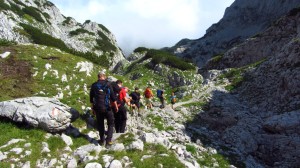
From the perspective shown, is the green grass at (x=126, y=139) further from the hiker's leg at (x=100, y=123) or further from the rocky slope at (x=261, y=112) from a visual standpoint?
the rocky slope at (x=261, y=112)

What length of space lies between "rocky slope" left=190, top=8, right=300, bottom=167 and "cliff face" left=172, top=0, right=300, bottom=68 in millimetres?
72639

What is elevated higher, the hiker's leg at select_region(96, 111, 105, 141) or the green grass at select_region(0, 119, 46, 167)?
the hiker's leg at select_region(96, 111, 105, 141)

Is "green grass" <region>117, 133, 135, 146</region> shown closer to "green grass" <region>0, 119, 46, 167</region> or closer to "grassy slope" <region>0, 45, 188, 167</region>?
"grassy slope" <region>0, 45, 188, 167</region>

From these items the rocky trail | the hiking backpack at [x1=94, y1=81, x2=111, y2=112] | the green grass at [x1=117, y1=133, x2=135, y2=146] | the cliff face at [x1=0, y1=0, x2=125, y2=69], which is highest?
the cliff face at [x1=0, y1=0, x2=125, y2=69]

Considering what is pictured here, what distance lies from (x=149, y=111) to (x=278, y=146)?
10.7 meters

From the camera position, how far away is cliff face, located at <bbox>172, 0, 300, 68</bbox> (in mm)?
112000

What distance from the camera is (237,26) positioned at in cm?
12756

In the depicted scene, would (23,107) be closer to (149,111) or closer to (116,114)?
(116,114)

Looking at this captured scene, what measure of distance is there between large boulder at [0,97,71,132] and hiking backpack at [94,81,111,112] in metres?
1.86

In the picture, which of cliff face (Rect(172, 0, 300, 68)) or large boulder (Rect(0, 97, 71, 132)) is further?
cliff face (Rect(172, 0, 300, 68))

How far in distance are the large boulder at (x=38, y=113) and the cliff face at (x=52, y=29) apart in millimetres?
44458

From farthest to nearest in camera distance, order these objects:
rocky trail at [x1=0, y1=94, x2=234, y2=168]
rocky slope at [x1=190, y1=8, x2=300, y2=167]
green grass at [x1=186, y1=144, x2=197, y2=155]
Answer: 1. rocky slope at [x1=190, y1=8, x2=300, y2=167]
2. green grass at [x1=186, y1=144, x2=197, y2=155]
3. rocky trail at [x1=0, y1=94, x2=234, y2=168]

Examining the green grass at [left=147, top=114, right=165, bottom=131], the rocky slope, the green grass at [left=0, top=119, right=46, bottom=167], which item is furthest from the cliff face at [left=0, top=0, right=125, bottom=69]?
the green grass at [left=0, top=119, right=46, bottom=167]

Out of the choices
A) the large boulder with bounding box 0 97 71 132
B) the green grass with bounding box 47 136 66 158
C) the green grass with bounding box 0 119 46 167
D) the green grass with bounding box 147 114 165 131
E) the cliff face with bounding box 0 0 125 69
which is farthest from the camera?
the cliff face with bounding box 0 0 125 69
